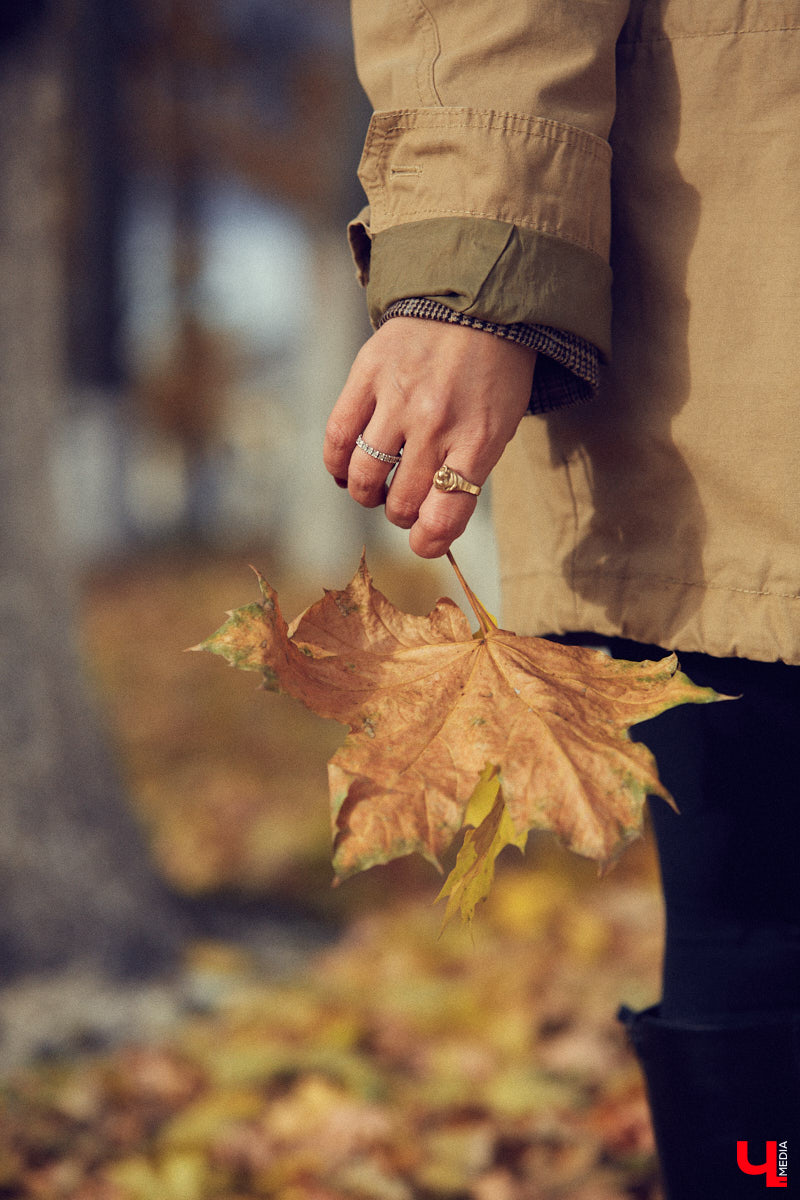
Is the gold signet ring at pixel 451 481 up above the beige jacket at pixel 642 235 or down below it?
below

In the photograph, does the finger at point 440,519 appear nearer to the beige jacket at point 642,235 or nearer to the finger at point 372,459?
the finger at point 372,459

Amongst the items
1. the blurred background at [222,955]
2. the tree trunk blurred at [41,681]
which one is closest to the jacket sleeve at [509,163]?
the blurred background at [222,955]

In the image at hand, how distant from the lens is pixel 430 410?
0.91m

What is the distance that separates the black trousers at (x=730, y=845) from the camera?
1.07 metres

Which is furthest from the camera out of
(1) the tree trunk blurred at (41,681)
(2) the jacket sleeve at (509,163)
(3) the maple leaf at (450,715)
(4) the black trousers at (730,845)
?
(1) the tree trunk blurred at (41,681)

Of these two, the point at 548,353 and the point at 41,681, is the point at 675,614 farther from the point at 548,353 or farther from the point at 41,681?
the point at 41,681

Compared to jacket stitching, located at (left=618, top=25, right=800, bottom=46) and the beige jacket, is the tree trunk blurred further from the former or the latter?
jacket stitching, located at (left=618, top=25, right=800, bottom=46)

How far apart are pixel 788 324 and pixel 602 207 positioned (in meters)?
0.21

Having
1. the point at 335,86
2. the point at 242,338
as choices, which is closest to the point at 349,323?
the point at 335,86

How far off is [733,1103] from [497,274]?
914mm

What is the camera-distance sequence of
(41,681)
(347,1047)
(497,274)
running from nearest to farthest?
(497,274) < (347,1047) < (41,681)

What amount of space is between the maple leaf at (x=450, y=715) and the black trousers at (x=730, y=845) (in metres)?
0.21

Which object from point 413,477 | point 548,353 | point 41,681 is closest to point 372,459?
point 413,477

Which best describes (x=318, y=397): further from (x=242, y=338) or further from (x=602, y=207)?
(x=602, y=207)
